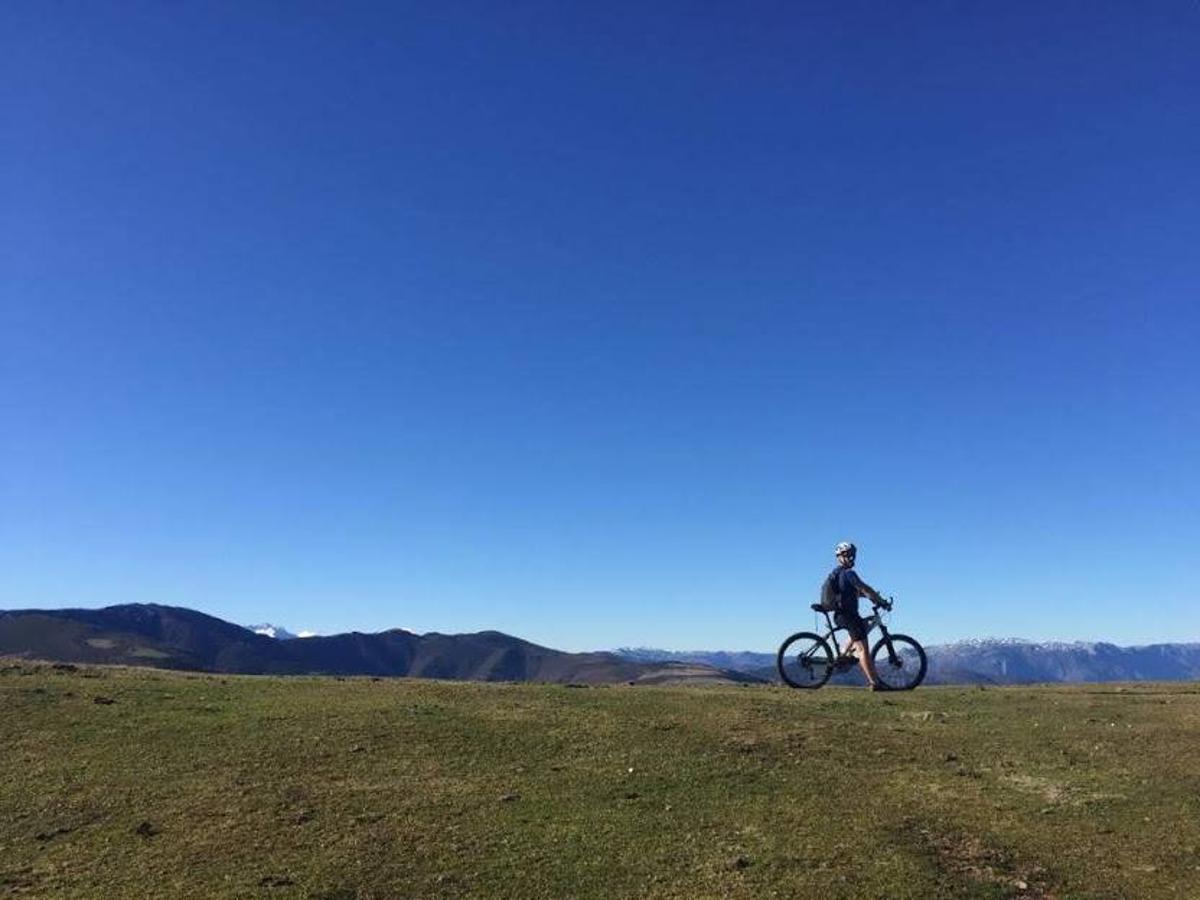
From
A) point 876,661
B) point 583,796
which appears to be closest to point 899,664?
point 876,661

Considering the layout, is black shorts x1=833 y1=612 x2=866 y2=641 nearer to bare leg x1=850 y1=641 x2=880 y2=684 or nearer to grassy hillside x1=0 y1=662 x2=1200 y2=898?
bare leg x1=850 y1=641 x2=880 y2=684

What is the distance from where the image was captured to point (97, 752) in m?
15.9

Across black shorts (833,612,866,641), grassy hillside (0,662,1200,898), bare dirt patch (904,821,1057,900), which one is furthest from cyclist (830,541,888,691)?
bare dirt patch (904,821,1057,900)

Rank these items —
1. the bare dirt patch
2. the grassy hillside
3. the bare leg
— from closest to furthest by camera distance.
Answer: the bare dirt patch
the grassy hillside
the bare leg

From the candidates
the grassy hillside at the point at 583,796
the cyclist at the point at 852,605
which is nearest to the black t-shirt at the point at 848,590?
the cyclist at the point at 852,605

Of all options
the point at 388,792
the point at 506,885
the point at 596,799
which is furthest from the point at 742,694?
the point at 506,885

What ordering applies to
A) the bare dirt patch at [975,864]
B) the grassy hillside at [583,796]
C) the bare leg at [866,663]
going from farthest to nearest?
1. the bare leg at [866,663]
2. the grassy hillside at [583,796]
3. the bare dirt patch at [975,864]

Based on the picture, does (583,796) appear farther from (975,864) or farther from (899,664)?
(899,664)

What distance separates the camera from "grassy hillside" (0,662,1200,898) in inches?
439

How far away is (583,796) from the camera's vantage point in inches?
554

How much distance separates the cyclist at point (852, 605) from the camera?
963 inches

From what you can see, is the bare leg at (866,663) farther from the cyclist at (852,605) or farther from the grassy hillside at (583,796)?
the grassy hillside at (583,796)

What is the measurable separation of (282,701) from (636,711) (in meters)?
7.50

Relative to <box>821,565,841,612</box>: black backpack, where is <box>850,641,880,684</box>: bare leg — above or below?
below
